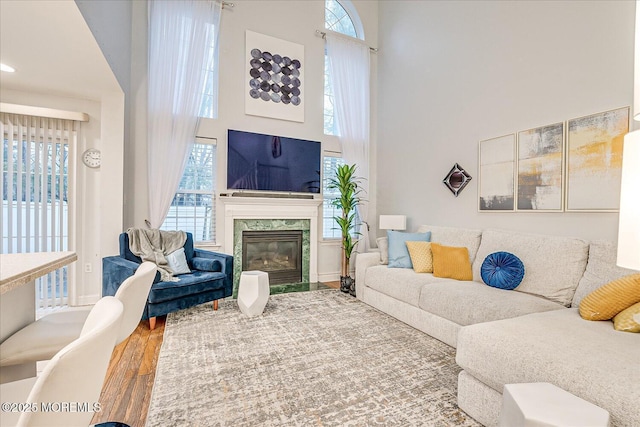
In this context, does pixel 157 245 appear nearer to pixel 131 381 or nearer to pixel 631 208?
pixel 131 381

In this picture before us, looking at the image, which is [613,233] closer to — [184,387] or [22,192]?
[184,387]

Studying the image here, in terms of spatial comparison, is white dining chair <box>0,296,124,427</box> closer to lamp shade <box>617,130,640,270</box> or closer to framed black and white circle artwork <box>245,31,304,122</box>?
lamp shade <box>617,130,640,270</box>

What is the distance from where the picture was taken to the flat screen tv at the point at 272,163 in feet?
14.1

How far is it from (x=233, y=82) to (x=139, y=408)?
156 inches

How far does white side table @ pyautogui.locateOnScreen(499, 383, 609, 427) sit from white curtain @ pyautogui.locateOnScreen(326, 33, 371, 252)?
3.82m

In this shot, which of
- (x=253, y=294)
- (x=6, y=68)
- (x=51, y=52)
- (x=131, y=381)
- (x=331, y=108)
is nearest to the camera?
(x=131, y=381)

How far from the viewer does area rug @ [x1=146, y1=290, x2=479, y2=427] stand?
5.44ft

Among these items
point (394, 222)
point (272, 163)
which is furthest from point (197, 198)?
point (394, 222)

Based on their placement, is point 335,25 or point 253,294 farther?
point 335,25

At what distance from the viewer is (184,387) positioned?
6.23 ft

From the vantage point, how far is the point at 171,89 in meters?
3.93

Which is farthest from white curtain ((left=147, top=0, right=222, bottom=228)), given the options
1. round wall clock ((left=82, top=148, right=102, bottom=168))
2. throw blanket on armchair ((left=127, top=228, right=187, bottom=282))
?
round wall clock ((left=82, top=148, right=102, bottom=168))

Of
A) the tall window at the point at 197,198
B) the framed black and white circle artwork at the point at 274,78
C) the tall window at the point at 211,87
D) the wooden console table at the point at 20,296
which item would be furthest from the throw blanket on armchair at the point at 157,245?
the framed black and white circle artwork at the point at 274,78

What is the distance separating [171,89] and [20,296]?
10.8 feet
